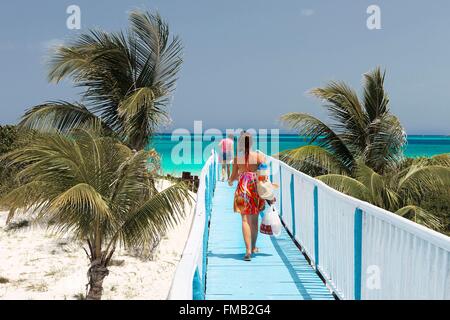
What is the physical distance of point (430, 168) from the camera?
942cm

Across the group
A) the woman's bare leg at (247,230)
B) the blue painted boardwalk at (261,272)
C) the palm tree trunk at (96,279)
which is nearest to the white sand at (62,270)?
the palm tree trunk at (96,279)

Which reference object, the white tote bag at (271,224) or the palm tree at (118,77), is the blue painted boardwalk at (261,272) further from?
the palm tree at (118,77)

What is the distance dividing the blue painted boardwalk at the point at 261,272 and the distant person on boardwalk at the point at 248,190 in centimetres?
37

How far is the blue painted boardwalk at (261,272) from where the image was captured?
4809mm

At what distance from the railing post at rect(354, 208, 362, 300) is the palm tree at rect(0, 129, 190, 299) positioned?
4.05 meters

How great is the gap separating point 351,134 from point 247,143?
8.75 metres

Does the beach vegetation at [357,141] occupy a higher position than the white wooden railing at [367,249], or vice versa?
the beach vegetation at [357,141]

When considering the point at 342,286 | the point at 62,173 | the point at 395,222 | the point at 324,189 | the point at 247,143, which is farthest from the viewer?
the point at 62,173

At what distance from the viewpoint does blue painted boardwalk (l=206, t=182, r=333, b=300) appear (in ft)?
15.8

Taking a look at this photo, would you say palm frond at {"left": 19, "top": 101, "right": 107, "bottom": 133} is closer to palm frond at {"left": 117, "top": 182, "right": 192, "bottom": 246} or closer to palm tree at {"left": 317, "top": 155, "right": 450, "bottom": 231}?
palm frond at {"left": 117, "top": 182, "right": 192, "bottom": 246}

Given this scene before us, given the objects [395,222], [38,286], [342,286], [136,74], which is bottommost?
[38,286]
